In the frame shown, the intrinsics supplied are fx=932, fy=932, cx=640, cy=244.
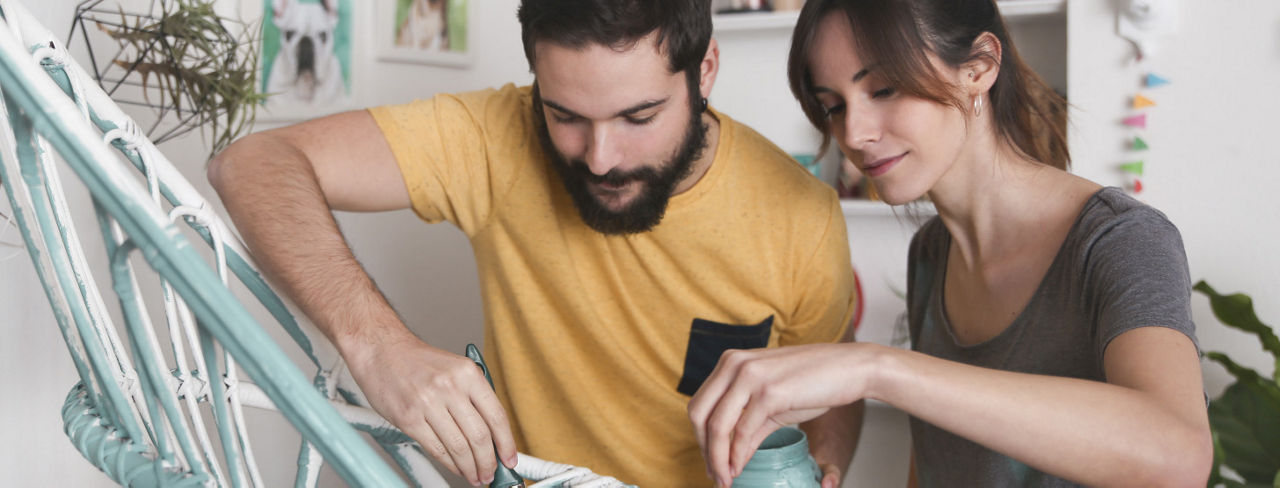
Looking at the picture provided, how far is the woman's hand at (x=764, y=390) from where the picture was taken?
2.73 feet

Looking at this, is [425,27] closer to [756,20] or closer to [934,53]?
[756,20]

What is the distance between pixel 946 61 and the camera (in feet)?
3.72

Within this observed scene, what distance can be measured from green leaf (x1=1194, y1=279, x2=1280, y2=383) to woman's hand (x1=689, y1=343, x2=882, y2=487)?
4.58ft

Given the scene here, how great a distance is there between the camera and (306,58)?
2066 millimetres

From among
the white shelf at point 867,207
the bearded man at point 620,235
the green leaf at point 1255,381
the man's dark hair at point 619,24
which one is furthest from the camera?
the white shelf at point 867,207

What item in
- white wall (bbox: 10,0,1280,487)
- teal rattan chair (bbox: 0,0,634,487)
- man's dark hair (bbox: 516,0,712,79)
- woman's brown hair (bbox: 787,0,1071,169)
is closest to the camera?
teal rattan chair (bbox: 0,0,634,487)

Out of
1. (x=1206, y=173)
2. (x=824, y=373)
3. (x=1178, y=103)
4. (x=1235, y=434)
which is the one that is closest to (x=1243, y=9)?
(x=1178, y=103)

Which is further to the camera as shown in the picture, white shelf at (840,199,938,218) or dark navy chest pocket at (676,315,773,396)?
white shelf at (840,199,938,218)

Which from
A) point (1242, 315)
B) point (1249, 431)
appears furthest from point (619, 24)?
point (1249, 431)

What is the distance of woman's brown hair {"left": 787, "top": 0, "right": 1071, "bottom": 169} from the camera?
1101 mm

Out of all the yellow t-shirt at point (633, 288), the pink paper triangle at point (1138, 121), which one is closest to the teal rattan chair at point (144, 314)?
the yellow t-shirt at point (633, 288)

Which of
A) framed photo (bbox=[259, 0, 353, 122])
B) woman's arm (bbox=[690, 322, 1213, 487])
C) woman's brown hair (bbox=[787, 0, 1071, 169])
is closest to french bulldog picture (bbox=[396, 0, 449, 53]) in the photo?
framed photo (bbox=[259, 0, 353, 122])

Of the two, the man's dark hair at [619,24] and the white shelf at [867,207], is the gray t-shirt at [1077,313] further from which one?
the white shelf at [867,207]

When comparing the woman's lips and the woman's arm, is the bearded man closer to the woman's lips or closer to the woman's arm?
the woman's lips
